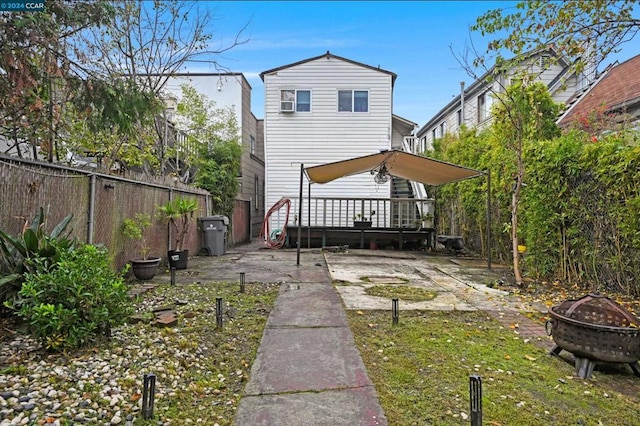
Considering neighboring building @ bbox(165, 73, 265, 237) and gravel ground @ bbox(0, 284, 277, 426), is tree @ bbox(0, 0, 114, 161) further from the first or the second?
neighboring building @ bbox(165, 73, 265, 237)

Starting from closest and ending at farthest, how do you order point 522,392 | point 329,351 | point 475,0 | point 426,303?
point 522,392, point 329,351, point 426,303, point 475,0

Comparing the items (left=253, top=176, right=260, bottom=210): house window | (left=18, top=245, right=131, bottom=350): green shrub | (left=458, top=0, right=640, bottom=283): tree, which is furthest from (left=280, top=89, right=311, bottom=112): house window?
(left=18, top=245, right=131, bottom=350): green shrub

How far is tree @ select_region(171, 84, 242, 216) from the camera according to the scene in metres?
10.4

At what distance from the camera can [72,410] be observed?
196 centimetres

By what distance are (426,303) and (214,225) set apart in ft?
19.3

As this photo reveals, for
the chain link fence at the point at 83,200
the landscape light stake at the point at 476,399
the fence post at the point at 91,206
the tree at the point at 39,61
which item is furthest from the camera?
the fence post at the point at 91,206

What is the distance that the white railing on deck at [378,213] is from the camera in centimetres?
1090

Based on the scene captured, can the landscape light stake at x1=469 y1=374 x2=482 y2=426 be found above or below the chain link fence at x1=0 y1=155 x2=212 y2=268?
below

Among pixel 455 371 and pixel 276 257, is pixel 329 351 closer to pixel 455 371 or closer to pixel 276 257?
pixel 455 371

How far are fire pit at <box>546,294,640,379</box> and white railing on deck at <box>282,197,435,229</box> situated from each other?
26.0ft

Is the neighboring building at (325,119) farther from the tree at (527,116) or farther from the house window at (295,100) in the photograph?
the tree at (527,116)

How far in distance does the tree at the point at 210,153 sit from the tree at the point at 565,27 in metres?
7.66

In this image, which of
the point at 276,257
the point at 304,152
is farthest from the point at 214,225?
the point at 304,152

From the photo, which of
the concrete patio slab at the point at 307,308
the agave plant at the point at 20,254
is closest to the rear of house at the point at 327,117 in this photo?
the concrete patio slab at the point at 307,308
